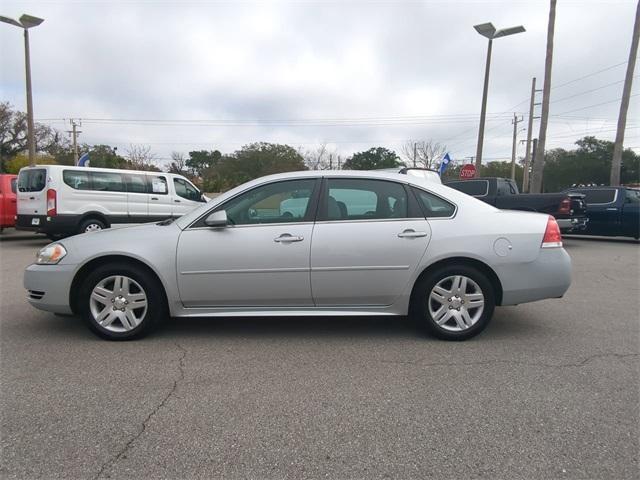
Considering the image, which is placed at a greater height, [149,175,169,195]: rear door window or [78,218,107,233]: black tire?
[149,175,169,195]: rear door window

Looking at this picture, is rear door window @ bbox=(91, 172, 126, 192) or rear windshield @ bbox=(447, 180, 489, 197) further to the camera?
rear windshield @ bbox=(447, 180, 489, 197)

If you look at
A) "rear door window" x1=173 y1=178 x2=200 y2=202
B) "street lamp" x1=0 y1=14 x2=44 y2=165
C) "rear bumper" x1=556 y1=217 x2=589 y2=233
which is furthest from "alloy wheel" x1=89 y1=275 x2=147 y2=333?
"street lamp" x1=0 y1=14 x2=44 y2=165

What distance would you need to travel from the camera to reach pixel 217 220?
3.83 meters

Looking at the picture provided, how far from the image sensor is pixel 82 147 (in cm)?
5800

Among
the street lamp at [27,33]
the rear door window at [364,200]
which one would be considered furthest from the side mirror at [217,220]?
the street lamp at [27,33]

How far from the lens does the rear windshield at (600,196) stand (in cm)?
1198

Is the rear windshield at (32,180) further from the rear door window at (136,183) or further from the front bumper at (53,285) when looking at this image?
the front bumper at (53,285)

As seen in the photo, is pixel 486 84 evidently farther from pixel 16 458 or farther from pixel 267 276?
pixel 16 458

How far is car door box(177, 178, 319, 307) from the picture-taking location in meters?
3.82

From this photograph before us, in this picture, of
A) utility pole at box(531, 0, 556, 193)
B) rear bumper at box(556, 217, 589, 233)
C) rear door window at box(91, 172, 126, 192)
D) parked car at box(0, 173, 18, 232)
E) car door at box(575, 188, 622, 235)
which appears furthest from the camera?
utility pole at box(531, 0, 556, 193)

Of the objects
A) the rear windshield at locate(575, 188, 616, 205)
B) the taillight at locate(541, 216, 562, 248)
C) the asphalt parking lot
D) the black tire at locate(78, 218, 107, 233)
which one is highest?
the rear windshield at locate(575, 188, 616, 205)

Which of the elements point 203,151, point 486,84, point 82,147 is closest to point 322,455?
point 486,84

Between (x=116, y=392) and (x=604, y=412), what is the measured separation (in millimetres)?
3195

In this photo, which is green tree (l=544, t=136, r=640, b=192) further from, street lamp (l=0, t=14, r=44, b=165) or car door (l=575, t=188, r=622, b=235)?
street lamp (l=0, t=14, r=44, b=165)
